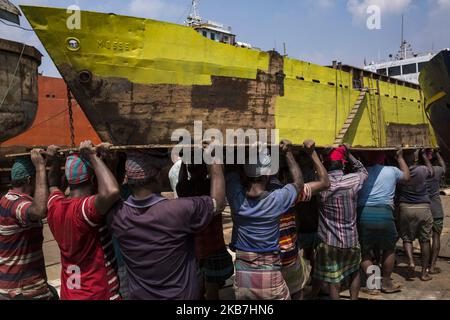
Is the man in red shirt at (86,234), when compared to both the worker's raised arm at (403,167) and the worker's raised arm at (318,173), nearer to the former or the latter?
the worker's raised arm at (318,173)

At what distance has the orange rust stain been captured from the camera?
55.3 feet

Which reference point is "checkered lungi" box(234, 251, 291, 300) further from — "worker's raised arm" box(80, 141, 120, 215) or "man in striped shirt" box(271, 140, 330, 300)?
"worker's raised arm" box(80, 141, 120, 215)

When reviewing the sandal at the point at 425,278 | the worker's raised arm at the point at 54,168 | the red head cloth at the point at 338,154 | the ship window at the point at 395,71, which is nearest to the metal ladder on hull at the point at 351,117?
the sandal at the point at 425,278

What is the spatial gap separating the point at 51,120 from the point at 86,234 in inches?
656

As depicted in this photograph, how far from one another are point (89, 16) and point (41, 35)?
3.34 feet

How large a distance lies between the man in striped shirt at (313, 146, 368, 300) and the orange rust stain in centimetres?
1466

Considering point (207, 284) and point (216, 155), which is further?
point (207, 284)

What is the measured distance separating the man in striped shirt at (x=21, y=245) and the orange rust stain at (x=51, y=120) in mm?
14545

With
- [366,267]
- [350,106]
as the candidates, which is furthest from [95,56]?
[350,106]

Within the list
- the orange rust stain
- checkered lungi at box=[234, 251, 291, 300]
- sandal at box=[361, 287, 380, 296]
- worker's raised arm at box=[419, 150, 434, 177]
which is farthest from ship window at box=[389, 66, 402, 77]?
checkered lungi at box=[234, 251, 291, 300]

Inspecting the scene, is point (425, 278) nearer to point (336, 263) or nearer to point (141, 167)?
point (336, 263)

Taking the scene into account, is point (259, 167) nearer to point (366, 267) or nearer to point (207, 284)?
point (207, 284)

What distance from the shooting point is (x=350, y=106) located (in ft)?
44.0

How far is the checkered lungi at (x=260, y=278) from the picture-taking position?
8.86 feet
